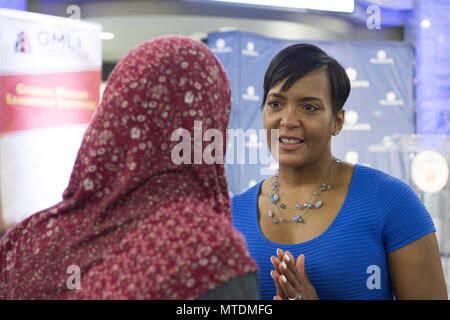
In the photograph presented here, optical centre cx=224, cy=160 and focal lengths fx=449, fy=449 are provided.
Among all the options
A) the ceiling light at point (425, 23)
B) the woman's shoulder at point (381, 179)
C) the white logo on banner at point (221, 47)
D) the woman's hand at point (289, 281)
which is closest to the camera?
the woman's hand at point (289, 281)

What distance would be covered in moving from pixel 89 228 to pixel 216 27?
15.3 feet

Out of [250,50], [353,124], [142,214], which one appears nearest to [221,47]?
[250,50]

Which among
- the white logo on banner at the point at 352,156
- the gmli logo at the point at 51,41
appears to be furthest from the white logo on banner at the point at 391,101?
the gmli logo at the point at 51,41

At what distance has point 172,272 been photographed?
2.35 ft

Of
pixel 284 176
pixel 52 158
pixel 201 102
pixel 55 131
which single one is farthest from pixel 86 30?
pixel 201 102

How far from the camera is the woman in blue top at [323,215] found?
3.86 feet

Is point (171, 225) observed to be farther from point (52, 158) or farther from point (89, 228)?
point (52, 158)

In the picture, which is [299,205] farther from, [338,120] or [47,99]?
[47,99]

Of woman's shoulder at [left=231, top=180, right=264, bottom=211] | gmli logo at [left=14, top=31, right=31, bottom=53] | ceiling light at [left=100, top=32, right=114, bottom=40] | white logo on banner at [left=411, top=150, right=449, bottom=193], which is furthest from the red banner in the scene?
white logo on banner at [left=411, top=150, right=449, bottom=193]

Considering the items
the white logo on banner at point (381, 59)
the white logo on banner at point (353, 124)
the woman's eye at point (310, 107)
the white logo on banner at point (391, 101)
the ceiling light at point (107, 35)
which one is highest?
→ the ceiling light at point (107, 35)

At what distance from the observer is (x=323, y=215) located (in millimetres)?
1299

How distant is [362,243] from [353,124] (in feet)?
14.0

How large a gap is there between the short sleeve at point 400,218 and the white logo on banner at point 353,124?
163 inches

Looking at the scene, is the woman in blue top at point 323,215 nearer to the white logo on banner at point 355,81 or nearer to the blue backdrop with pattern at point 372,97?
the blue backdrop with pattern at point 372,97
